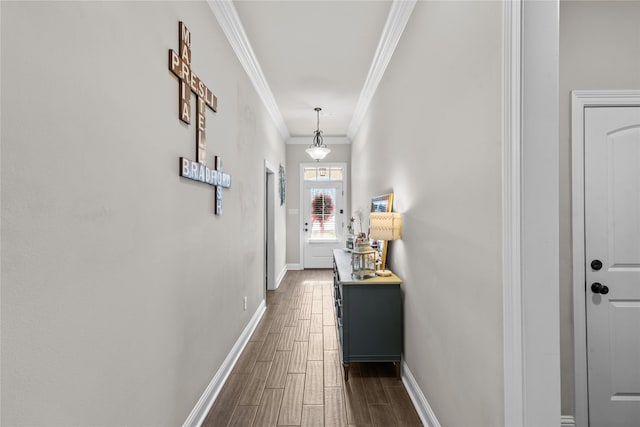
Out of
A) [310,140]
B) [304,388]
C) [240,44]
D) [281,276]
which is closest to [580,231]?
[304,388]

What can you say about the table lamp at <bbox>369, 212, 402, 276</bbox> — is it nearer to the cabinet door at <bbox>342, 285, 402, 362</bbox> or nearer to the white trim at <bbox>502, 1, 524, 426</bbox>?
the cabinet door at <bbox>342, 285, 402, 362</bbox>

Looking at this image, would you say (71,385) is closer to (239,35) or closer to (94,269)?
(94,269)

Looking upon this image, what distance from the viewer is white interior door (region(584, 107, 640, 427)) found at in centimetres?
181

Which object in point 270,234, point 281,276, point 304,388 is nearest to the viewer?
point 304,388

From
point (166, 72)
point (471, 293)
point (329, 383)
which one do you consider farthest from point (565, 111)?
point (329, 383)

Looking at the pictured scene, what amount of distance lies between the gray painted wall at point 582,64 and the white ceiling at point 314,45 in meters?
1.26

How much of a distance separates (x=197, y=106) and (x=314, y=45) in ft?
5.35

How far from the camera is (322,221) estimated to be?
23.0ft

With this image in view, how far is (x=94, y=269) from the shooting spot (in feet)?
Answer: 3.51

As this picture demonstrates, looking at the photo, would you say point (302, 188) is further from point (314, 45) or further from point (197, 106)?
point (197, 106)

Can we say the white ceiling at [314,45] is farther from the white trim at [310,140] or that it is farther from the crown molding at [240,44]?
the white trim at [310,140]

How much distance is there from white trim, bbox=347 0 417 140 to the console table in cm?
202

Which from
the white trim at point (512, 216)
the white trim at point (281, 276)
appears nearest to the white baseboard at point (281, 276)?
the white trim at point (281, 276)

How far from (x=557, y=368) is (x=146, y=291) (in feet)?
5.21
